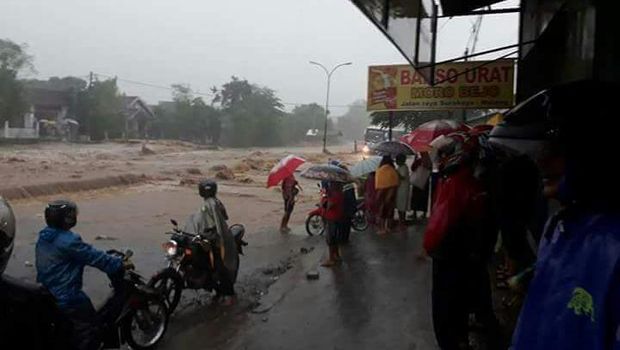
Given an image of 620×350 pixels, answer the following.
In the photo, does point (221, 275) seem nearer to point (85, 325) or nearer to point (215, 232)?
point (215, 232)

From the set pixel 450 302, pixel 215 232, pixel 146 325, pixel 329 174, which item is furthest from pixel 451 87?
pixel 146 325

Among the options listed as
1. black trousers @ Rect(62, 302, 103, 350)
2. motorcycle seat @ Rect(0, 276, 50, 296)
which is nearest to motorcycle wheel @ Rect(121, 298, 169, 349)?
black trousers @ Rect(62, 302, 103, 350)

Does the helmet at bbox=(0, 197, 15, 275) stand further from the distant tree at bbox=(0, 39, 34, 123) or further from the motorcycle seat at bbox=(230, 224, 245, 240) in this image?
the distant tree at bbox=(0, 39, 34, 123)

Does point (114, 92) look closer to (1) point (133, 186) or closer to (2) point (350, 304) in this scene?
(1) point (133, 186)

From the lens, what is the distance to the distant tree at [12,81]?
141 feet

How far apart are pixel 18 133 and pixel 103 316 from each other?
153ft

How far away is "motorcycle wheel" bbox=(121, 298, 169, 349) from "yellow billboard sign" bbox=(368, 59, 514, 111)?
257 inches

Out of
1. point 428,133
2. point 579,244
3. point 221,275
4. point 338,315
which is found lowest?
point 338,315

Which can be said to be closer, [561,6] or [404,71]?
[561,6]

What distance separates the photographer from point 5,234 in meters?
2.62

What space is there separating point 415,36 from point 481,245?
3882 millimetres

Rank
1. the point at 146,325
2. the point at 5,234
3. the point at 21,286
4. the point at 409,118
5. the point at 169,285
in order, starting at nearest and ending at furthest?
the point at 21,286, the point at 5,234, the point at 146,325, the point at 169,285, the point at 409,118

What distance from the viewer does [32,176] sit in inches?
866

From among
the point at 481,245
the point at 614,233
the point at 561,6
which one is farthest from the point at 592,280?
the point at 561,6
